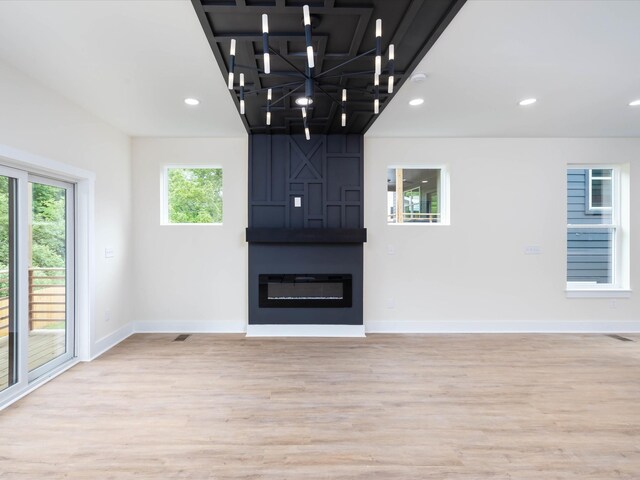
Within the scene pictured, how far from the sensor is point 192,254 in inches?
166

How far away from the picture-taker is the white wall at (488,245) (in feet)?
13.9

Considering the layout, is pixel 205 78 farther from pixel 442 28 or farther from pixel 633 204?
pixel 633 204

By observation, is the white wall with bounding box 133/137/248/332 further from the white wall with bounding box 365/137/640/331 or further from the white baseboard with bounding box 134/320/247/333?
the white wall with bounding box 365/137/640/331

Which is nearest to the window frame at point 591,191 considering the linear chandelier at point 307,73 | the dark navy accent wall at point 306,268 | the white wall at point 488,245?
the white wall at point 488,245

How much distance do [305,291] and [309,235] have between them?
0.76 metres

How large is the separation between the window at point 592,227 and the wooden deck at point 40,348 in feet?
20.4

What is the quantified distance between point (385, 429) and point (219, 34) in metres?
2.83

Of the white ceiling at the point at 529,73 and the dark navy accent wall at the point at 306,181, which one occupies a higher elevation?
the white ceiling at the point at 529,73

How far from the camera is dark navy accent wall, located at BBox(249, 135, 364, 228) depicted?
4.11 meters

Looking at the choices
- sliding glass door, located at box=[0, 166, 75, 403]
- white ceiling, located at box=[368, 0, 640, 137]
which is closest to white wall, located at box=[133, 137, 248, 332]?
sliding glass door, located at box=[0, 166, 75, 403]

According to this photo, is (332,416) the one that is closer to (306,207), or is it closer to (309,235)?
(309,235)

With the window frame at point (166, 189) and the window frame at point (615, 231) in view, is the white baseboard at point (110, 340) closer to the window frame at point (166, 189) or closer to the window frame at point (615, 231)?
the window frame at point (166, 189)

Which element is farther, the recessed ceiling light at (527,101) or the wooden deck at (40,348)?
the recessed ceiling light at (527,101)

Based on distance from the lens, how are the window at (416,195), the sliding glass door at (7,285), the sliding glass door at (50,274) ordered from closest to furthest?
the sliding glass door at (7,285), the sliding glass door at (50,274), the window at (416,195)
